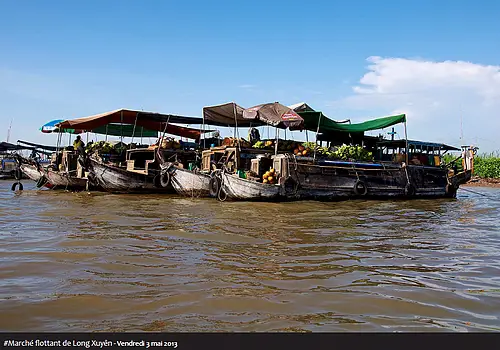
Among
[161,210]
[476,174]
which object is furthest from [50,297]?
[476,174]

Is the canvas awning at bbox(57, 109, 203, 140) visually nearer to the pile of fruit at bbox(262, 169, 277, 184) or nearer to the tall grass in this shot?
the pile of fruit at bbox(262, 169, 277, 184)

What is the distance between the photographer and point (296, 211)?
10.5 m

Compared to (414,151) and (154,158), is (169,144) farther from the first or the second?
(414,151)

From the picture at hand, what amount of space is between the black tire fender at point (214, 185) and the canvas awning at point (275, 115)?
263cm

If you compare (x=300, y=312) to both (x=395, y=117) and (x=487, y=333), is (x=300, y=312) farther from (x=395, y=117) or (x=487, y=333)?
(x=395, y=117)

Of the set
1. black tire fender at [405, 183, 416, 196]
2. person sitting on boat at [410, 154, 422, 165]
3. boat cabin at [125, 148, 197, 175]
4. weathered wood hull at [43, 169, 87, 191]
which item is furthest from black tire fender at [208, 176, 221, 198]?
person sitting on boat at [410, 154, 422, 165]

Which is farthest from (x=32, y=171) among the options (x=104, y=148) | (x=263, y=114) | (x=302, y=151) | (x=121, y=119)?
(x=302, y=151)

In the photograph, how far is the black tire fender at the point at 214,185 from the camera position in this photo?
13.4 m

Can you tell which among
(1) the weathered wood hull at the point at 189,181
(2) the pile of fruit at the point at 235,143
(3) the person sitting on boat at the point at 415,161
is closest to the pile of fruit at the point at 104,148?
→ (1) the weathered wood hull at the point at 189,181

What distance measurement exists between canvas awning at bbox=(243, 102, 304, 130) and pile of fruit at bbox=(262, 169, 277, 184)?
1955mm

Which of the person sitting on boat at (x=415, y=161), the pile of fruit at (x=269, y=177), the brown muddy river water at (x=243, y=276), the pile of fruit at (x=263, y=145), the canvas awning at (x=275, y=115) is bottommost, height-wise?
the brown muddy river water at (x=243, y=276)

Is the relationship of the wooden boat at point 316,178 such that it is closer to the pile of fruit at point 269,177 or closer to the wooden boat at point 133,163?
the pile of fruit at point 269,177

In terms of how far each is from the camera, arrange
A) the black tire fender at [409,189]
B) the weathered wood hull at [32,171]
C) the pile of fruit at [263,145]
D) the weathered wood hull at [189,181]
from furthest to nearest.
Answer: the weathered wood hull at [32,171] → the black tire fender at [409,189] → the pile of fruit at [263,145] → the weathered wood hull at [189,181]

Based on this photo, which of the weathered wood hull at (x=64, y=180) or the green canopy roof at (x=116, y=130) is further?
the green canopy roof at (x=116, y=130)
